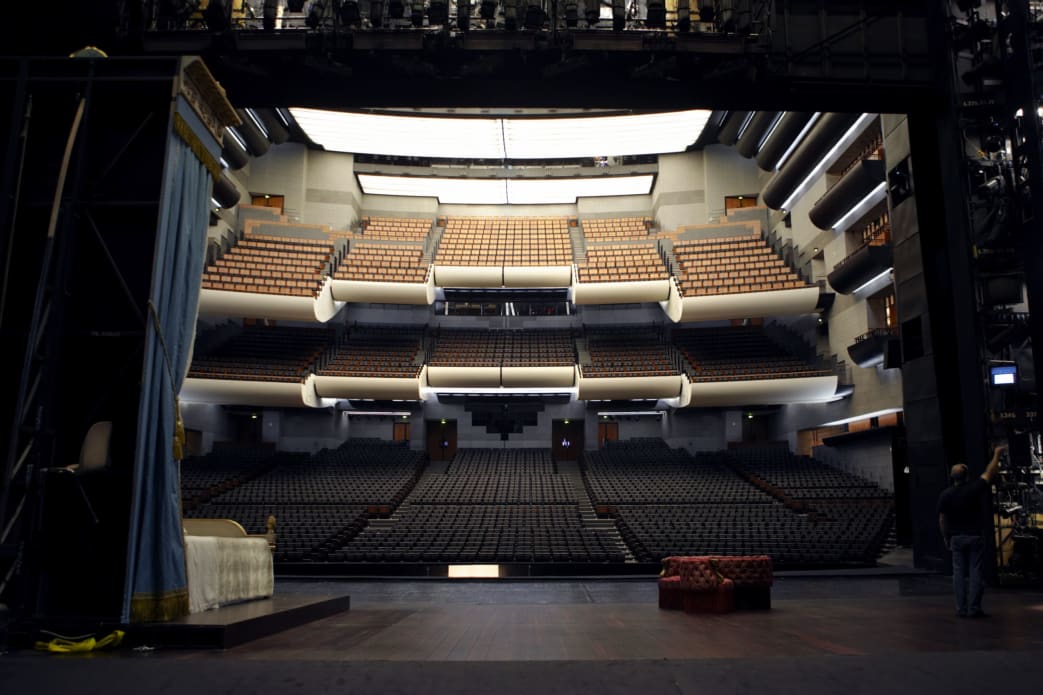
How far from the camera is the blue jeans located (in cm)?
520

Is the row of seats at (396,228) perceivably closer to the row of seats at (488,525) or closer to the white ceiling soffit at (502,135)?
the white ceiling soffit at (502,135)

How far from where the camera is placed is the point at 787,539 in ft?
41.2

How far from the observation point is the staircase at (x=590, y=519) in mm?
13148

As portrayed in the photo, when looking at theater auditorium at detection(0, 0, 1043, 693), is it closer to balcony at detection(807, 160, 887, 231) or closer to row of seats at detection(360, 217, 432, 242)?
balcony at detection(807, 160, 887, 231)

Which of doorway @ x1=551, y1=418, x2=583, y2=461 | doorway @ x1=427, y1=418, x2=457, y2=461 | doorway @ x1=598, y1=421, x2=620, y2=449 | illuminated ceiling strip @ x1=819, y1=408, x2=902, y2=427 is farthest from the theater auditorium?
doorway @ x1=598, y1=421, x2=620, y2=449

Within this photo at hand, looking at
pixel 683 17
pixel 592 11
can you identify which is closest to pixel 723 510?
pixel 683 17

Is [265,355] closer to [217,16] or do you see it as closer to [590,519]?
[590,519]

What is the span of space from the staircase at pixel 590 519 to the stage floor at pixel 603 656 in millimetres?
6510

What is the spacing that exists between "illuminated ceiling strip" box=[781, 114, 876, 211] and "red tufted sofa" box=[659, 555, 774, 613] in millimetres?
13144

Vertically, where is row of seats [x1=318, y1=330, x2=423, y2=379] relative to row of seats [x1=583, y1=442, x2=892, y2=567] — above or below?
above

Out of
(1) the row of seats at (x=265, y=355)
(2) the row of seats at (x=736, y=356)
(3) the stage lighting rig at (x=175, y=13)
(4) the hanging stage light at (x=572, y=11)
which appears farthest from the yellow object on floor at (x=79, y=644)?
(2) the row of seats at (x=736, y=356)

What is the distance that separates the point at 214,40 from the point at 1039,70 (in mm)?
9147

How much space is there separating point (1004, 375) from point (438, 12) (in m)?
7.46

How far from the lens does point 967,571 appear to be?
5414 millimetres
